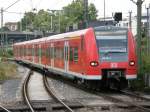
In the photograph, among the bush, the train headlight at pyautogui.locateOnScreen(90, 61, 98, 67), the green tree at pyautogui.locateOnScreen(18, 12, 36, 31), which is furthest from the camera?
the green tree at pyautogui.locateOnScreen(18, 12, 36, 31)

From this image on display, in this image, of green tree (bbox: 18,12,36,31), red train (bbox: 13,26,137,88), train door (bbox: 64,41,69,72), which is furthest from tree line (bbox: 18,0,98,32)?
red train (bbox: 13,26,137,88)

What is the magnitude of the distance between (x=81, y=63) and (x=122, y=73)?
1848mm

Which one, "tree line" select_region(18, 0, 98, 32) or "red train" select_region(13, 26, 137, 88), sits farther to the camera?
"tree line" select_region(18, 0, 98, 32)

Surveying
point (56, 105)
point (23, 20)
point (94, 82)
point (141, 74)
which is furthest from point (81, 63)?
point (23, 20)

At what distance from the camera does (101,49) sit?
21359 millimetres

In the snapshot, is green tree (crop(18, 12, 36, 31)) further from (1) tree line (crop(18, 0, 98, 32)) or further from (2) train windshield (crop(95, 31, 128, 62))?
(2) train windshield (crop(95, 31, 128, 62))

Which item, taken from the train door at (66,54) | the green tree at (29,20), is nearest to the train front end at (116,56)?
the train door at (66,54)

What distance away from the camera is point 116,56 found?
21359 millimetres

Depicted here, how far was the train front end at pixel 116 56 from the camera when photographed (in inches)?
835

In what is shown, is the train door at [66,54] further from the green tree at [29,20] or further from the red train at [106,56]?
the green tree at [29,20]

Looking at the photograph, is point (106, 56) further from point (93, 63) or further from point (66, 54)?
point (66, 54)

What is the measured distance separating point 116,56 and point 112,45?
0.46 meters

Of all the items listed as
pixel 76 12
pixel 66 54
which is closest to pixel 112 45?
pixel 66 54

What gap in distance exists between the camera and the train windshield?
69.8 feet
